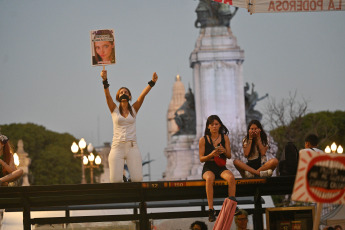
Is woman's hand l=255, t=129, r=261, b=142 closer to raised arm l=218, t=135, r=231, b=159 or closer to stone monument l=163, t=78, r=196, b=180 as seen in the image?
raised arm l=218, t=135, r=231, b=159

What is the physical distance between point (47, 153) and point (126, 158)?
321 feet

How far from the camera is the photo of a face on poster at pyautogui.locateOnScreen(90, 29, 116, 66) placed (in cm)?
1741

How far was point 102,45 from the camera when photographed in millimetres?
17484

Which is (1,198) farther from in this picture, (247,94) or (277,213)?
(247,94)

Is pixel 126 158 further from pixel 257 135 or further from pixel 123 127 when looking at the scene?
pixel 257 135

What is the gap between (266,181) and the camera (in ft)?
52.7

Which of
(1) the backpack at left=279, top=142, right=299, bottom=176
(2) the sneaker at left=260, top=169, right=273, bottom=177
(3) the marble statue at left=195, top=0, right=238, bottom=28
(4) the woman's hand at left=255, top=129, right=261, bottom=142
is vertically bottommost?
(2) the sneaker at left=260, top=169, right=273, bottom=177

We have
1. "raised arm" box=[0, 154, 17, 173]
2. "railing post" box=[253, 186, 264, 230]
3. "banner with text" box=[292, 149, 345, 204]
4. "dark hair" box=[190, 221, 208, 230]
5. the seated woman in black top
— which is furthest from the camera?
"raised arm" box=[0, 154, 17, 173]

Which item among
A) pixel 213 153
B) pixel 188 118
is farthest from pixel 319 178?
pixel 188 118

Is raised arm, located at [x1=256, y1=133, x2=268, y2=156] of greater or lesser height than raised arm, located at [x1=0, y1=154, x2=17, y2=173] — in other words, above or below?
above

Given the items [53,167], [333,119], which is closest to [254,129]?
[53,167]

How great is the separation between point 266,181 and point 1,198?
412cm

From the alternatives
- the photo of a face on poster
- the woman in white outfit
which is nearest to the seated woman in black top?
the woman in white outfit

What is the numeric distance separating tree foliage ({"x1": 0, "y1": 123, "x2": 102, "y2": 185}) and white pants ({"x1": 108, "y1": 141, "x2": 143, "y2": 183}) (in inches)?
3471
